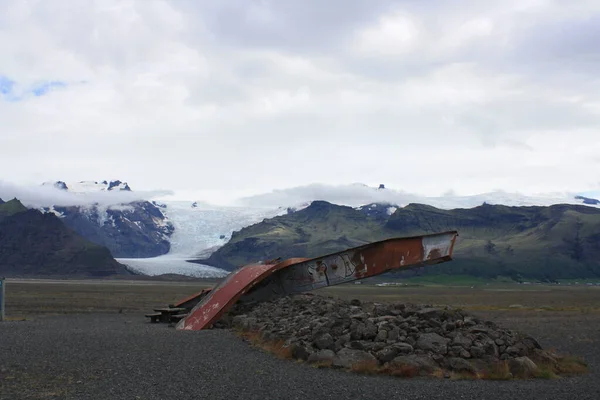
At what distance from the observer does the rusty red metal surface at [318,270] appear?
2311cm

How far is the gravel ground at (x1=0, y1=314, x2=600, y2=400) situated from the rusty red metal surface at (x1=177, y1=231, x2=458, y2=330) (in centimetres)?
585

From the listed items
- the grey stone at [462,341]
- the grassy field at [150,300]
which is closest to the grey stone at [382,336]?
the grey stone at [462,341]

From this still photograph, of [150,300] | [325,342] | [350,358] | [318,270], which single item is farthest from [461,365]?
[150,300]

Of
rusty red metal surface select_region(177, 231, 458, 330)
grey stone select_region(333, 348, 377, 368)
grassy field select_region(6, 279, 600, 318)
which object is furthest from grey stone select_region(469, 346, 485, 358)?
grassy field select_region(6, 279, 600, 318)

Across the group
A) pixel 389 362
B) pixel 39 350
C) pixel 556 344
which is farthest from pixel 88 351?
pixel 556 344

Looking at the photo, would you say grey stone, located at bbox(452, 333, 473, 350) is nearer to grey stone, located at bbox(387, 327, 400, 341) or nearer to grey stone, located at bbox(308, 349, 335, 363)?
grey stone, located at bbox(387, 327, 400, 341)

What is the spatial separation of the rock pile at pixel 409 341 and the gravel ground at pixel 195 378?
737 millimetres

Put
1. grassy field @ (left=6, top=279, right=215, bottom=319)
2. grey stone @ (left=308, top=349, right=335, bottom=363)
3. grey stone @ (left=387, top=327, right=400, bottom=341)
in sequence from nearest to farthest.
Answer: grey stone @ (left=308, top=349, right=335, bottom=363) < grey stone @ (left=387, top=327, right=400, bottom=341) < grassy field @ (left=6, top=279, right=215, bottom=319)

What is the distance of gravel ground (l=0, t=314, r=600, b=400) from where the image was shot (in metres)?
11.9

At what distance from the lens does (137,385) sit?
41.1 ft

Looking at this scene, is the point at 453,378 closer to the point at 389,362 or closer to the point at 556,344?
the point at 389,362

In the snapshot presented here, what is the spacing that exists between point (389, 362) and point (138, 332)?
35.4 ft

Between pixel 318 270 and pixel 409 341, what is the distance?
1106cm

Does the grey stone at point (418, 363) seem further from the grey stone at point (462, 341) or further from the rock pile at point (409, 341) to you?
the grey stone at point (462, 341)
